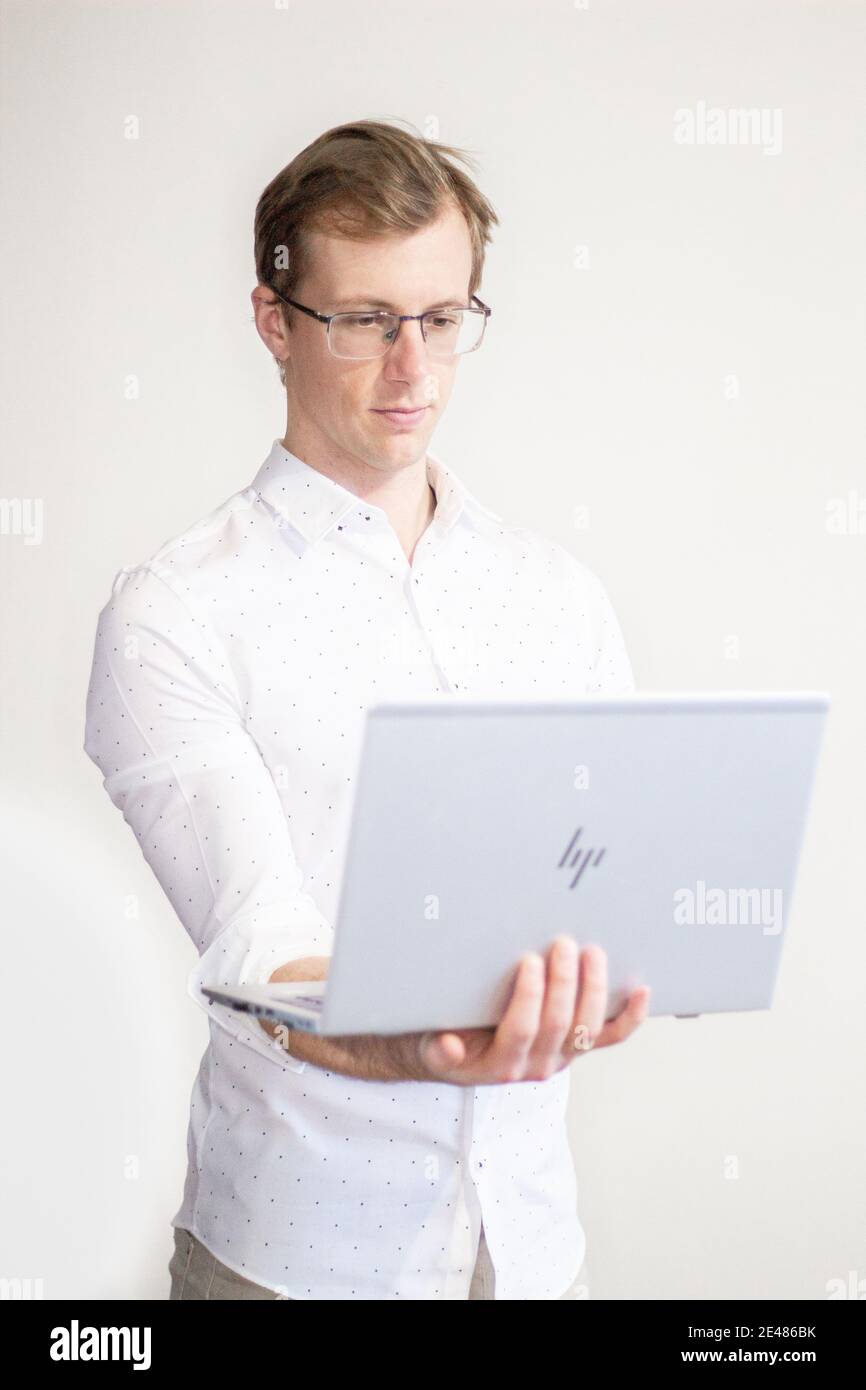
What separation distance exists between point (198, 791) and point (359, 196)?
689 mm

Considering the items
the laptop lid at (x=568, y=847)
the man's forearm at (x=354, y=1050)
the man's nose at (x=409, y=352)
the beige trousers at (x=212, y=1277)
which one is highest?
the man's nose at (x=409, y=352)

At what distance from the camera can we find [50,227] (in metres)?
2.61

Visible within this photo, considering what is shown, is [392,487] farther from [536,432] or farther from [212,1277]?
[536,432]

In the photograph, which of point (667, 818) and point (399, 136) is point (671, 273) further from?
point (667, 818)

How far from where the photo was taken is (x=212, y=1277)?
1.60 metres

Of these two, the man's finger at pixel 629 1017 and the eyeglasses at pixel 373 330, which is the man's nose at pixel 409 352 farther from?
the man's finger at pixel 629 1017

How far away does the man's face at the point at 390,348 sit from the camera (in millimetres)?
1667

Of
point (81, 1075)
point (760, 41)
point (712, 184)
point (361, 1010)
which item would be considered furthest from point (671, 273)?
point (361, 1010)

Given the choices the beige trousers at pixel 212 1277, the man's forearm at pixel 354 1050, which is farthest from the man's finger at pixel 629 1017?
the beige trousers at pixel 212 1277

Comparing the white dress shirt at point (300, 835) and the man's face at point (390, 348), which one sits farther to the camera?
the man's face at point (390, 348)

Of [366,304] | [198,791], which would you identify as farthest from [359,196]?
[198,791]

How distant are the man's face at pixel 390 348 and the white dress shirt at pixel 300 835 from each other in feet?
0.25

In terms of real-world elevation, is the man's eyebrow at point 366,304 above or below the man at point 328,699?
above

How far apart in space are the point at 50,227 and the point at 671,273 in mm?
1123
